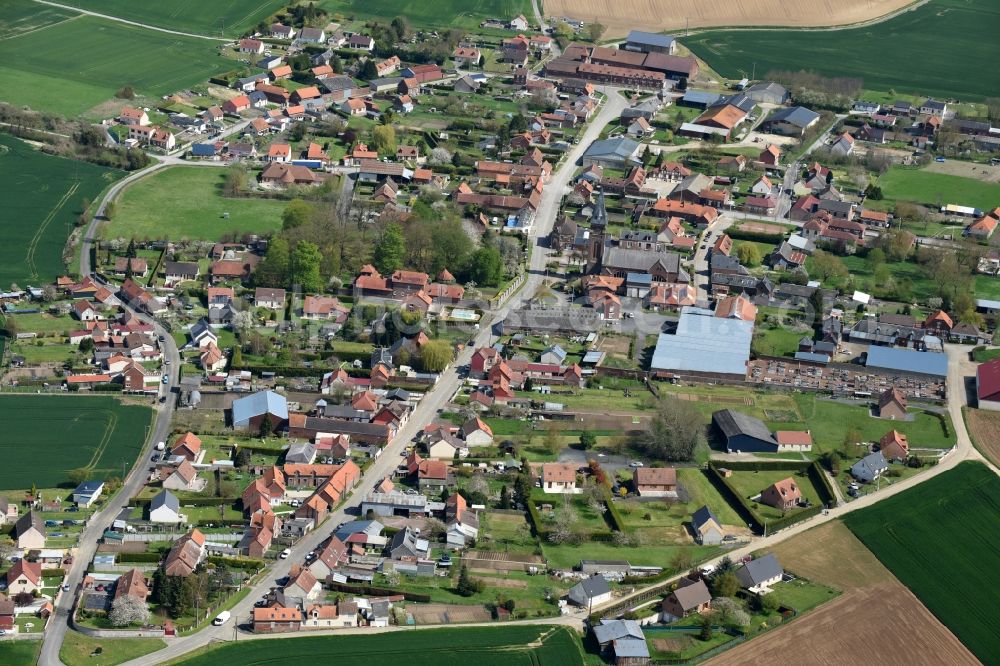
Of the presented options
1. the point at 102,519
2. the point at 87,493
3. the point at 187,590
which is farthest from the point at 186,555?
the point at 87,493

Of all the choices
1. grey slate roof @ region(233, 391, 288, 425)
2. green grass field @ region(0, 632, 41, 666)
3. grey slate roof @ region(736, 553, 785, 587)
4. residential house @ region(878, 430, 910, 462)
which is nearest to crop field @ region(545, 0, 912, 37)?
residential house @ region(878, 430, 910, 462)

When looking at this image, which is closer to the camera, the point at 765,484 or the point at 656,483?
the point at 656,483

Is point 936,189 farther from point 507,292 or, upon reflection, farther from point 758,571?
point 758,571

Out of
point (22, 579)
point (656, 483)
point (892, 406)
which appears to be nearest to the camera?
point (22, 579)

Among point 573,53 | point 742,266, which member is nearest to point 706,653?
point 742,266

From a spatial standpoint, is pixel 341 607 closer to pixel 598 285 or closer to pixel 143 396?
pixel 143 396

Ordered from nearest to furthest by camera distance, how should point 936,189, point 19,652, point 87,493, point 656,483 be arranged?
point 19,652, point 87,493, point 656,483, point 936,189
